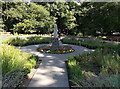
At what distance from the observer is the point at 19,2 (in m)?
17.3

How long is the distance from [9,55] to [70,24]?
1430 cm

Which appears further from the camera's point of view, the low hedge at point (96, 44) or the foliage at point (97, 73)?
the low hedge at point (96, 44)

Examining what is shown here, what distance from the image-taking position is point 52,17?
16.7m

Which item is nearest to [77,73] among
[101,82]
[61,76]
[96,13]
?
[61,76]

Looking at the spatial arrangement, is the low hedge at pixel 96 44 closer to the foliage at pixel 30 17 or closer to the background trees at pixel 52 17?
the background trees at pixel 52 17

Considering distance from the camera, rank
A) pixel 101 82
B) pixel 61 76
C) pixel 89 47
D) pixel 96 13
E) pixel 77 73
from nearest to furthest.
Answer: pixel 101 82 < pixel 77 73 < pixel 61 76 < pixel 89 47 < pixel 96 13

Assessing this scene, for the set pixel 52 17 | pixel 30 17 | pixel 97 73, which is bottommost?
pixel 97 73

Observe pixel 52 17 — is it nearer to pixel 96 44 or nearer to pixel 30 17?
pixel 30 17

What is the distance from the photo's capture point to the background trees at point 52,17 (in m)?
15.8

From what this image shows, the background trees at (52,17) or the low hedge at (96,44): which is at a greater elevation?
the background trees at (52,17)

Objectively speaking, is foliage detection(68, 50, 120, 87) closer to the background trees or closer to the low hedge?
the low hedge

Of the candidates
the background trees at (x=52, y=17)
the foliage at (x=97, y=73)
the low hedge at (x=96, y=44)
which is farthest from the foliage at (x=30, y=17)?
the foliage at (x=97, y=73)

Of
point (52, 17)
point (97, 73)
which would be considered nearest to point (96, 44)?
point (97, 73)

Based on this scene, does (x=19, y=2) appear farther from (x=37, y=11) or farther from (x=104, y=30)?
(x=104, y=30)
